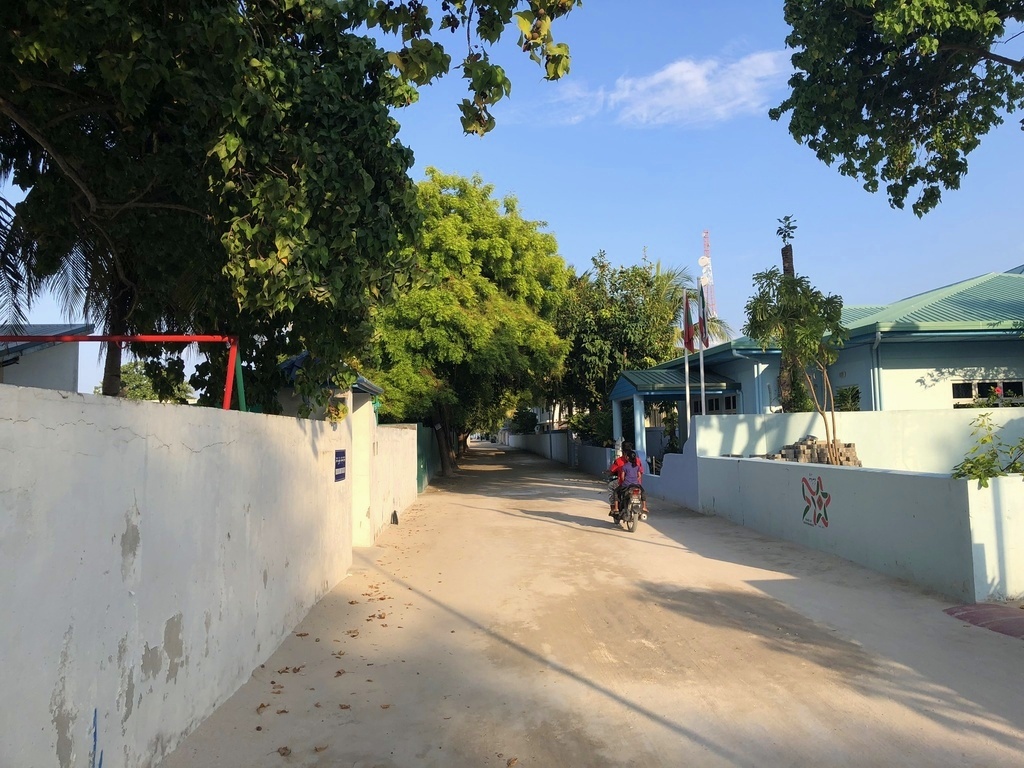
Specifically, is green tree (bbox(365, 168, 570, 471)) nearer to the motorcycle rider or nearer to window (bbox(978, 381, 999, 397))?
the motorcycle rider

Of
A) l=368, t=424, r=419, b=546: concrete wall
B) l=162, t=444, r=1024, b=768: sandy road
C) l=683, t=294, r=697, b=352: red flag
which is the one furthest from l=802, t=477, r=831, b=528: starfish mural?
l=683, t=294, r=697, b=352: red flag

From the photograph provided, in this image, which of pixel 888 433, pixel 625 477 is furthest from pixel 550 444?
pixel 625 477

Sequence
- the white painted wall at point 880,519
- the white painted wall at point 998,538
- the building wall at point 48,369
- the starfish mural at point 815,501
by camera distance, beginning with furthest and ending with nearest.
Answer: the building wall at point 48,369 < the starfish mural at point 815,501 < the white painted wall at point 880,519 < the white painted wall at point 998,538

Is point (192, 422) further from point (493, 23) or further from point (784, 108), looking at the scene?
point (784, 108)

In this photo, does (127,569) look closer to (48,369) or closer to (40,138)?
(40,138)

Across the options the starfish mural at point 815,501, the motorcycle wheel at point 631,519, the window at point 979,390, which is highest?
the window at point 979,390

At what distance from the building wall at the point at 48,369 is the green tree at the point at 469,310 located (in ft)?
25.1

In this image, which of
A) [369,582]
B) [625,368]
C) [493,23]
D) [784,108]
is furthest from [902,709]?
[625,368]

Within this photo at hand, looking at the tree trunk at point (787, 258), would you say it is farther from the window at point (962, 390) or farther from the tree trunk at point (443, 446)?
the tree trunk at point (443, 446)

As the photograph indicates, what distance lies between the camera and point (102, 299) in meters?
10.0

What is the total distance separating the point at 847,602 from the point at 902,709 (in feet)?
10.6

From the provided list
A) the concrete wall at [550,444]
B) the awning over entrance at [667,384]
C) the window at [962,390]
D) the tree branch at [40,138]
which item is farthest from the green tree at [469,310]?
the concrete wall at [550,444]

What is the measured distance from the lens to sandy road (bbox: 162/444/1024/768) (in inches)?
174

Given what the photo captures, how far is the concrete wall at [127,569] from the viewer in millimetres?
2875
